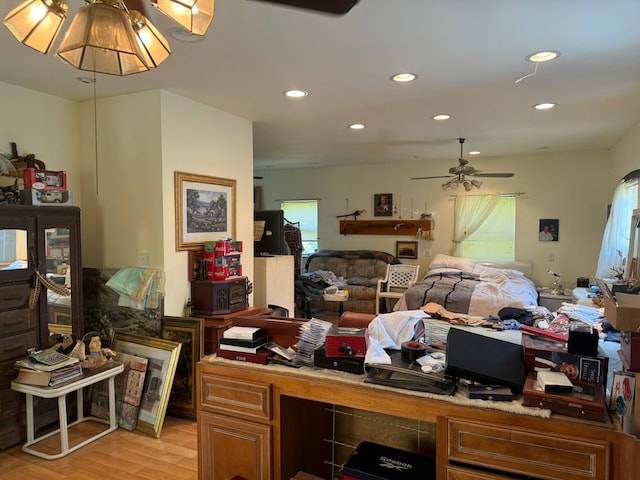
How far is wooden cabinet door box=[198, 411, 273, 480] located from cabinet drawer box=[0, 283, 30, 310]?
1665 millimetres

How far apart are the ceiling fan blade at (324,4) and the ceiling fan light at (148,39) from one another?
0.49 m

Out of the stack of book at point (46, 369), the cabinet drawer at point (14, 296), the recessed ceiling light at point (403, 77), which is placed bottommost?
the stack of book at point (46, 369)

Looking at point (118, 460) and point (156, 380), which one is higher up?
point (156, 380)

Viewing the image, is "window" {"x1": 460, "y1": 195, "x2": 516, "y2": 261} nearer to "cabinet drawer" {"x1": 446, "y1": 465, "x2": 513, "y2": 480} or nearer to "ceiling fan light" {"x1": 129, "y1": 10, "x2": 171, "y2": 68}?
"cabinet drawer" {"x1": 446, "y1": 465, "x2": 513, "y2": 480}

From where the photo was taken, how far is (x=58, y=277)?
3.04m

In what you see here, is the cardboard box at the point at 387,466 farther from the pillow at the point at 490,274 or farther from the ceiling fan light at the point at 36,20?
the pillow at the point at 490,274

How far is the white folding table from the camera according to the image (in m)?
2.68

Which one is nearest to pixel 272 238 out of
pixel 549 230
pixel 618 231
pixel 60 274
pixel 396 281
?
pixel 60 274

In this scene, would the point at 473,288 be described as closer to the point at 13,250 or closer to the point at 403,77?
the point at 403,77

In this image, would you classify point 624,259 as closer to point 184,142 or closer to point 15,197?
point 184,142

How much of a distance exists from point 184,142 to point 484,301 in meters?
3.78

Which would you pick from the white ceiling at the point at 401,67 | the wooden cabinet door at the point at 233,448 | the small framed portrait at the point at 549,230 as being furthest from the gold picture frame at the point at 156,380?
the small framed portrait at the point at 549,230

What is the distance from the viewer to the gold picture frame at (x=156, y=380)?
3.02 meters

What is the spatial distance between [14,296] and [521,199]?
650cm
